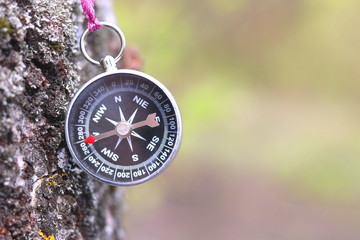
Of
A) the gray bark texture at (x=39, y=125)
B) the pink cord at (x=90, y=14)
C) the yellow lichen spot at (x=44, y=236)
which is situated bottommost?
the yellow lichen spot at (x=44, y=236)

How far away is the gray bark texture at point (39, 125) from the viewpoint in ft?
4.44

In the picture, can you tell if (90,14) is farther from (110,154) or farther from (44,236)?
(44,236)

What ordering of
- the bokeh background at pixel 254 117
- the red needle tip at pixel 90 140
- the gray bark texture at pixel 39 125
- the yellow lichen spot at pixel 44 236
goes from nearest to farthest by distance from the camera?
the gray bark texture at pixel 39 125 < the yellow lichen spot at pixel 44 236 < the red needle tip at pixel 90 140 < the bokeh background at pixel 254 117

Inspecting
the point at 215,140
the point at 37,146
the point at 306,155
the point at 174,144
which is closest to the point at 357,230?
the point at 306,155

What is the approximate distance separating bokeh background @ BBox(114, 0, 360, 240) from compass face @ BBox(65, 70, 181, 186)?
12.7ft

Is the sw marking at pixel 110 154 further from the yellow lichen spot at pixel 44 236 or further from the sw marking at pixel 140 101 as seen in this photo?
the yellow lichen spot at pixel 44 236

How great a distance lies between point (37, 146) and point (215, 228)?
4698 millimetres

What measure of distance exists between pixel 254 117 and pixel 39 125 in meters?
6.64

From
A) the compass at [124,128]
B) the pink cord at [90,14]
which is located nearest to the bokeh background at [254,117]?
the pink cord at [90,14]

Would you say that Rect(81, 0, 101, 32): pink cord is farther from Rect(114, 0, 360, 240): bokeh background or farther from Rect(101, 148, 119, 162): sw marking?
Rect(114, 0, 360, 240): bokeh background

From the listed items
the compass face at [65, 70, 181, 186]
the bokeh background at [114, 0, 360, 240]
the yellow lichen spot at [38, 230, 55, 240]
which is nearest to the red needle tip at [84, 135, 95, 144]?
the compass face at [65, 70, 181, 186]

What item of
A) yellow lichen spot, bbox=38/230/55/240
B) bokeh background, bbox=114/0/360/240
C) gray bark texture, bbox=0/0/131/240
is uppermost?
bokeh background, bbox=114/0/360/240

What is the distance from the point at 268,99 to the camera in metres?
8.30

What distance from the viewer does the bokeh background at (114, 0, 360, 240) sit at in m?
5.92
